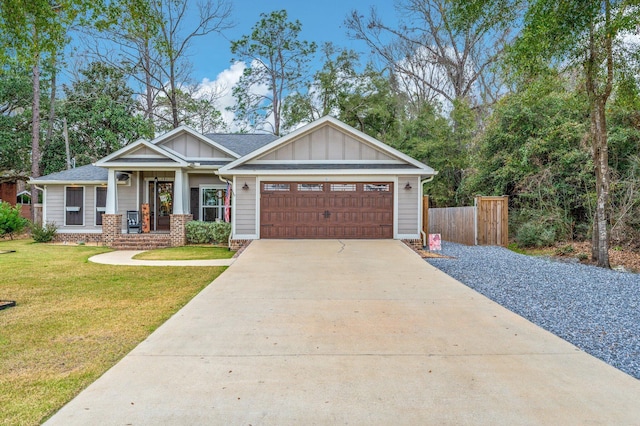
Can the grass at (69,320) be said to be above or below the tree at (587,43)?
below

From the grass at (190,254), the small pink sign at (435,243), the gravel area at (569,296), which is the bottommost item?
the gravel area at (569,296)

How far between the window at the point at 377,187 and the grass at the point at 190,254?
480 cm

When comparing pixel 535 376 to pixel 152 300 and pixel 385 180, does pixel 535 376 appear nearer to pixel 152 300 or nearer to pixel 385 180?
pixel 152 300

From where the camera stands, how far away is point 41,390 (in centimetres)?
319

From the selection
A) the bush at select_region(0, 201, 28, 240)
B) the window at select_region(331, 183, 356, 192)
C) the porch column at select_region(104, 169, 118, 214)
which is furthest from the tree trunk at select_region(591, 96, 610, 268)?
the bush at select_region(0, 201, 28, 240)

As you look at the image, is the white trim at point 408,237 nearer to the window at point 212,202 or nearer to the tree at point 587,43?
the tree at point 587,43

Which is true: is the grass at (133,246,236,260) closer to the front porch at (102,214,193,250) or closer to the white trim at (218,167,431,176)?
the front porch at (102,214,193,250)

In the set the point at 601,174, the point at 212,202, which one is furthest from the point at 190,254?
the point at 601,174

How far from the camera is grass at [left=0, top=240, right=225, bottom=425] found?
322 centimetres

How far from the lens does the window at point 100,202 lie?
16.0m

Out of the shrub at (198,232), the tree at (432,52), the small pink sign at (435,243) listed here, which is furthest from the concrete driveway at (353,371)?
the tree at (432,52)

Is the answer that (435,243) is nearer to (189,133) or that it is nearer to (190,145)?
(190,145)

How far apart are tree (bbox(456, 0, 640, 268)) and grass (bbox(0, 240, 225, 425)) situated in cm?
911

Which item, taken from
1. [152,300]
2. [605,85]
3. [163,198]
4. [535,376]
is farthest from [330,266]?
[163,198]
